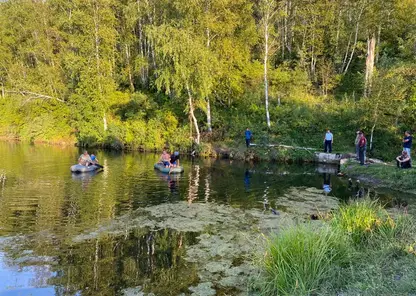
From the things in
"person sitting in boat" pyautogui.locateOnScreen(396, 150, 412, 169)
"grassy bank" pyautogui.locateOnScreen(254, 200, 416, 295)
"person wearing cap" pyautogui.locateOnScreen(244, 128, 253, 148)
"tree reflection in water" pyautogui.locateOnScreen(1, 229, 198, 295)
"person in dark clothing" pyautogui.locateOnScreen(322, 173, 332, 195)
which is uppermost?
"person wearing cap" pyautogui.locateOnScreen(244, 128, 253, 148)

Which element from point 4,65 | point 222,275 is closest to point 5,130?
point 4,65

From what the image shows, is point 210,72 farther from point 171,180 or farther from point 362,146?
point 362,146

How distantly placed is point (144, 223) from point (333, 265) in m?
6.31

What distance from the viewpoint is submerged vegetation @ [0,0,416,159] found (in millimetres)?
27284

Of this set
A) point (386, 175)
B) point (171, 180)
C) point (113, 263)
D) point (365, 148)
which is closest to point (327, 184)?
point (386, 175)

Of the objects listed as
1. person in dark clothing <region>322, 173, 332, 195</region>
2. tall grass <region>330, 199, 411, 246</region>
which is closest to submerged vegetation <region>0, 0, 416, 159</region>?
person in dark clothing <region>322, 173, 332, 195</region>

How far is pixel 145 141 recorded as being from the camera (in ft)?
104

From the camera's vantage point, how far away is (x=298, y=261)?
6.61 m

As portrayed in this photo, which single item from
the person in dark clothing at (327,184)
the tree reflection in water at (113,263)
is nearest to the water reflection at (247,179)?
the person in dark clothing at (327,184)

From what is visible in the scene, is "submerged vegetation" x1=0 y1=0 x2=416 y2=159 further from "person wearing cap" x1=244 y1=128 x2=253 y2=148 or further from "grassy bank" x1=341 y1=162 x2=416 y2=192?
"grassy bank" x1=341 y1=162 x2=416 y2=192

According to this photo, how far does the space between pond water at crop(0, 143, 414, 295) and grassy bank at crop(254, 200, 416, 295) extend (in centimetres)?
99

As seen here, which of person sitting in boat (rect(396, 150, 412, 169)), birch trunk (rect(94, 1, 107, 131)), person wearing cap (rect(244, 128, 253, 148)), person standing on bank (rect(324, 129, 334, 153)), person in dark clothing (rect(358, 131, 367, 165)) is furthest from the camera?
birch trunk (rect(94, 1, 107, 131))

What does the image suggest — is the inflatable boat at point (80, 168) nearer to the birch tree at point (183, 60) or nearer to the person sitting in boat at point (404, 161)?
the birch tree at point (183, 60)

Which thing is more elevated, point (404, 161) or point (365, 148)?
point (365, 148)
